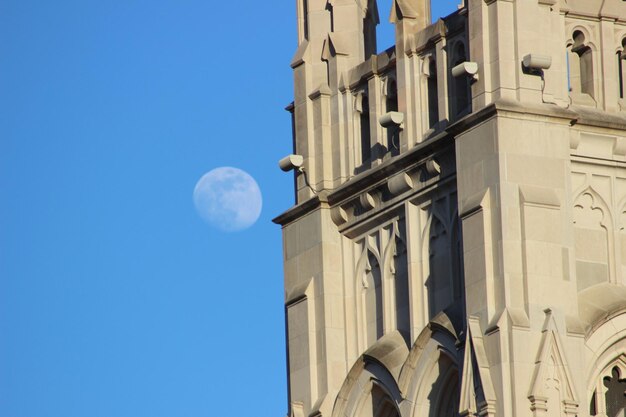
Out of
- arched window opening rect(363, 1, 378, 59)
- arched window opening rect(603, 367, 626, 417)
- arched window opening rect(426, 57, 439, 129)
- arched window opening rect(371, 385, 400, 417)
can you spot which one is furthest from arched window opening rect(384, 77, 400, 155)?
arched window opening rect(603, 367, 626, 417)

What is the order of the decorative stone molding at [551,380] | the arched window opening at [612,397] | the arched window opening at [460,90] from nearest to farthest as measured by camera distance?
1. the decorative stone molding at [551,380]
2. the arched window opening at [612,397]
3. the arched window opening at [460,90]

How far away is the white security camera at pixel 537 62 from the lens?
51.4 m

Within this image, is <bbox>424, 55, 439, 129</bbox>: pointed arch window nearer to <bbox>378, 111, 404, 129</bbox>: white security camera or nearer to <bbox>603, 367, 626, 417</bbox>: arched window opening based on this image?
<bbox>378, 111, 404, 129</bbox>: white security camera

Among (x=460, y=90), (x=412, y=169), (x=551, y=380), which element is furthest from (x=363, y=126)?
(x=551, y=380)

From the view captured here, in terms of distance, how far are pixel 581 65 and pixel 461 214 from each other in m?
3.56

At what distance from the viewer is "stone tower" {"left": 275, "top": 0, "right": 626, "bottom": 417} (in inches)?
1984

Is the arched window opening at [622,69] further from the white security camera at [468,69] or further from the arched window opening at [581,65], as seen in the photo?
the white security camera at [468,69]

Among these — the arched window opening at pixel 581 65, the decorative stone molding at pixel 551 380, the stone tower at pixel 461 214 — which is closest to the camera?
the decorative stone molding at pixel 551 380

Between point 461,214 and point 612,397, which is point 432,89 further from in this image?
point 612,397

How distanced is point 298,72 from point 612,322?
8091 mm

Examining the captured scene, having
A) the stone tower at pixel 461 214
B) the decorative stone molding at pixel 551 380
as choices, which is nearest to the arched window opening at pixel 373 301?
the stone tower at pixel 461 214

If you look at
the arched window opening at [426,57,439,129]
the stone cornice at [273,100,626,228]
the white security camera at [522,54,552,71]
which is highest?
the arched window opening at [426,57,439,129]

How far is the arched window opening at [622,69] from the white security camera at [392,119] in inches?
134

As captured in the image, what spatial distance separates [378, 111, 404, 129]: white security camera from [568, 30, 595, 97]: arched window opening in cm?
271
